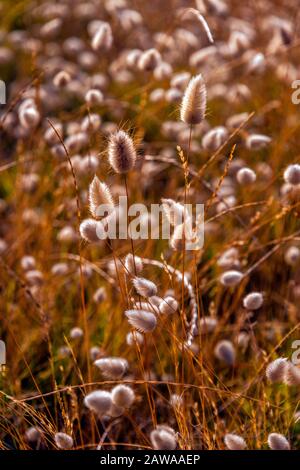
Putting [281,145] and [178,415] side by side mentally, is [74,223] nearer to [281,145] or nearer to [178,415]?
[281,145]

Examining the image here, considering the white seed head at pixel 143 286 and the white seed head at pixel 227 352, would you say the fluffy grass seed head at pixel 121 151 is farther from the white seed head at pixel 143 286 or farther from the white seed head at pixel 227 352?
the white seed head at pixel 227 352

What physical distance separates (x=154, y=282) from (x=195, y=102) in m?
0.87

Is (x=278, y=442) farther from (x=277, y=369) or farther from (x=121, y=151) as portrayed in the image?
(x=121, y=151)

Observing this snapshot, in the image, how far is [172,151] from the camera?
3.06 metres

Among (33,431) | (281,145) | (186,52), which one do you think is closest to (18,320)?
(33,431)

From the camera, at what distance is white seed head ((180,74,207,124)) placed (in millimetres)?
1273

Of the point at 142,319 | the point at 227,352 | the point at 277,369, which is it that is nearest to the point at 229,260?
the point at 227,352

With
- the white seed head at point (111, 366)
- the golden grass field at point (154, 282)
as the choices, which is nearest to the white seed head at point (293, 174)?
the golden grass field at point (154, 282)

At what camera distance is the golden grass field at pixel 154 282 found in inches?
52.1

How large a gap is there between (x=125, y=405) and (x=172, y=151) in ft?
6.51

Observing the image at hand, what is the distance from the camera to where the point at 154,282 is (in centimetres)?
206

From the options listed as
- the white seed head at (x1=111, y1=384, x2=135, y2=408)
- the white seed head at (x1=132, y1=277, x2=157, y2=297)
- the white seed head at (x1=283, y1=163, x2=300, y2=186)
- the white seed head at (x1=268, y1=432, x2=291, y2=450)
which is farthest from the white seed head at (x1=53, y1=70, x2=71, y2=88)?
the white seed head at (x1=268, y1=432, x2=291, y2=450)

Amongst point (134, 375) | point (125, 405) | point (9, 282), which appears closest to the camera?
point (125, 405)

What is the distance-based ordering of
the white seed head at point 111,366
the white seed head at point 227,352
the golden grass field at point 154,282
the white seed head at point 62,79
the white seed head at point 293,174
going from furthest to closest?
the white seed head at point 62,79
the white seed head at point 227,352
the white seed head at point 293,174
the golden grass field at point 154,282
the white seed head at point 111,366
